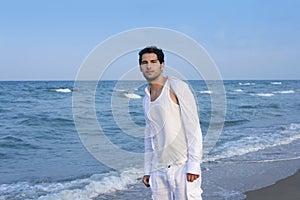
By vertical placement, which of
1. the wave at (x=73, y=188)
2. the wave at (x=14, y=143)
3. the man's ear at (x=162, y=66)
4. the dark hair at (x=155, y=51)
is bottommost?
the wave at (x=73, y=188)

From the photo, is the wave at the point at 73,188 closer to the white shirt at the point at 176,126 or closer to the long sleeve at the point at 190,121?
the white shirt at the point at 176,126

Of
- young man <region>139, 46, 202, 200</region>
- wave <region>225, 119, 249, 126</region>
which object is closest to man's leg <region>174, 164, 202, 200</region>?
young man <region>139, 46, 202, 200</region>

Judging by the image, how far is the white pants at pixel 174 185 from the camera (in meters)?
2.96

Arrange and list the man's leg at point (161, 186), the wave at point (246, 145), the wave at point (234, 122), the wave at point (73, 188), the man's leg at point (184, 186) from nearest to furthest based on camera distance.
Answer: the man's leg at point (184, 186)
the man's leg at point (161, 186)
the wave at point (73, 188)
the wave at point (246, 145)
the wave at point (234, 122)

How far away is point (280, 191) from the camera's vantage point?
6082mm

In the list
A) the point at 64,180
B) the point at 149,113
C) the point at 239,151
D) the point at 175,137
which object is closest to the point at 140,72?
the point at 149,113

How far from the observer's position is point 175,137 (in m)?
2.96

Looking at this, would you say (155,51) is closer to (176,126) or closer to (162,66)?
(162,66)

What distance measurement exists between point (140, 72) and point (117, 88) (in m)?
0.38

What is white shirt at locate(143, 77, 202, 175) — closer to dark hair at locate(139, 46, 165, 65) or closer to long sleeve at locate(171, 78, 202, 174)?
long sleeve at locate(171, 78, 202, 174)

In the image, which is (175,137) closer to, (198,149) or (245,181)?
(198,149)

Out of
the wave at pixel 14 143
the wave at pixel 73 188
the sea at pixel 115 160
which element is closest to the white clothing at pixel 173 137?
the sea at pixel 115 160

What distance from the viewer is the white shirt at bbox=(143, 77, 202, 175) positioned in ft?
9.40

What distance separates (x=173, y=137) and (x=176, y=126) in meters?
0.09
